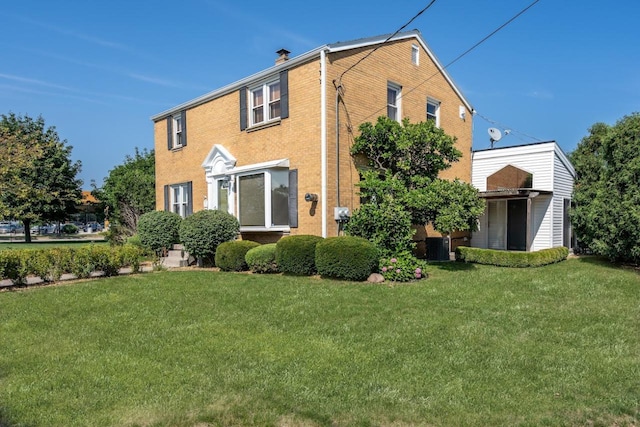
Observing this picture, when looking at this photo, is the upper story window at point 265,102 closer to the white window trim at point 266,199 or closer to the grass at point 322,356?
the white window trim at point 266,199

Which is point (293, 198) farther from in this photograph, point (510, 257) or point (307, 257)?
point (510, 257)

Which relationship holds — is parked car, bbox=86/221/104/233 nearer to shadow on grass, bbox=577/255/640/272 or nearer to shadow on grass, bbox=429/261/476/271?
shadow on grass, bbox=429/261/476/271

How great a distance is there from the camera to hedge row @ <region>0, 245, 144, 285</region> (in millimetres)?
9781

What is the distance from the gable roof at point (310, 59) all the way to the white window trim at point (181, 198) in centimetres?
333

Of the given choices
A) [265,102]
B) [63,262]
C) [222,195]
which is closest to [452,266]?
[265,102]

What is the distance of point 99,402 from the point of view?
150 inches

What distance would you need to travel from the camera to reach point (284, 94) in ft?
43.0

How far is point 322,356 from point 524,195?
1204cm

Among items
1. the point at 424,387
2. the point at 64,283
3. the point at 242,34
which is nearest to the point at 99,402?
the point at 424,387

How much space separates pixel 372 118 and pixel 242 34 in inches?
187

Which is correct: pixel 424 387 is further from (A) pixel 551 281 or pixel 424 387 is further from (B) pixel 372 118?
(B) pixel 372 118

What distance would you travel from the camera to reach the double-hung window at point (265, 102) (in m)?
13.8

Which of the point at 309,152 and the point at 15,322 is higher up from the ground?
the point at 309,152

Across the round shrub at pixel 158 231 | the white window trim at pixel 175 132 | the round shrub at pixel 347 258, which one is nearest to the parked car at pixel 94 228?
the white window trim at pixel 175 132
